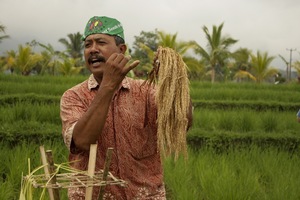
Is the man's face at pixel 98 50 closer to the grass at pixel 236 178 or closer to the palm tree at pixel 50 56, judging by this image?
the grass at pixel 236 178

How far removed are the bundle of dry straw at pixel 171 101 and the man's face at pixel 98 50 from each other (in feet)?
0.70

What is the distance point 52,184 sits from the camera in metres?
0.92

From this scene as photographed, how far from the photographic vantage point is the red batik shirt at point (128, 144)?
53.7 inches

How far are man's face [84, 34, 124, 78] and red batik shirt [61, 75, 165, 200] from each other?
0.09 metres

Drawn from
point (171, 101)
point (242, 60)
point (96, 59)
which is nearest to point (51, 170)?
point (171, 101)

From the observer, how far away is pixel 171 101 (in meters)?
1.16

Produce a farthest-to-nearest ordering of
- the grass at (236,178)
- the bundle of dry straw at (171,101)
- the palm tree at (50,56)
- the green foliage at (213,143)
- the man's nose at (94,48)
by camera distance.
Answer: the palm tree at (50,56) < the green foliage at (213,143) < the grass at (236,178) < the man's nose at (94,48) < the bundle of dry straw at (171,101)

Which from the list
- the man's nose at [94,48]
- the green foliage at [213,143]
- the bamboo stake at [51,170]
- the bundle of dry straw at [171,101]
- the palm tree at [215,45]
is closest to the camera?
the bamboo stake at [51,170]

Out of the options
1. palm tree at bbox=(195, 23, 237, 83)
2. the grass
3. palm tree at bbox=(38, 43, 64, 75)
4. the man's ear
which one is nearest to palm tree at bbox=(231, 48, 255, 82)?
palm tree at bbox=(195, 23, 237, 83)

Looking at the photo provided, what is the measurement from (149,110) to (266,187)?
8.27 feet

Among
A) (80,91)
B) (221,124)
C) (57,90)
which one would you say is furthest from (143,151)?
(57,90)

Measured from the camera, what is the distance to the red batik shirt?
1.36 m

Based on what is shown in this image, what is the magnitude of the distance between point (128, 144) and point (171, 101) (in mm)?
291

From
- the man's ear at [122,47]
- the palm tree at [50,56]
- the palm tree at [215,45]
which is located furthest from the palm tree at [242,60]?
the man's ear at [122,47]
